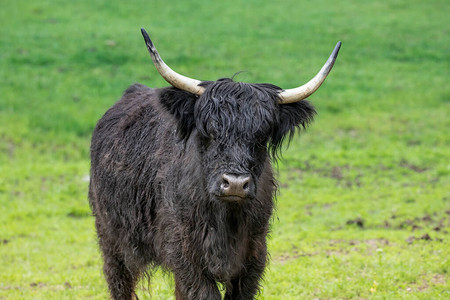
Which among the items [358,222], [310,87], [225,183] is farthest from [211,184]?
[358,222]

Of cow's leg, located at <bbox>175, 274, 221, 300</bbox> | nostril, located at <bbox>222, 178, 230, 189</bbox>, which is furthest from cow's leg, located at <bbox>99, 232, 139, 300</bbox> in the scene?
nostril, located at <bbox>222, 178, 230, 189</bbox>

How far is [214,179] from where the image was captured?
4.64 meters

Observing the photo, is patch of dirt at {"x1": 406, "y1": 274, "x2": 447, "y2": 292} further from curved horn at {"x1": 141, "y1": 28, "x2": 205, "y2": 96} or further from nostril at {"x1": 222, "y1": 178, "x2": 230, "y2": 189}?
curved horn at {"x1": 141, "y1": 28, "x2": 205, "y2": 96}

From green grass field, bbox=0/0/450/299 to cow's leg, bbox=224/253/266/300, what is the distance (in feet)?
2.87

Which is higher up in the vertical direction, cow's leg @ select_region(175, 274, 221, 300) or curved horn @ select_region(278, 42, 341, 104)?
curved horn @ select_region(278, 42, 341, 104)

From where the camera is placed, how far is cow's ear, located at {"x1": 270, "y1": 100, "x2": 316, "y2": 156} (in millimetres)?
5086

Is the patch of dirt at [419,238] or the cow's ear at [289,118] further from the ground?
the cow's ear at [289,118]

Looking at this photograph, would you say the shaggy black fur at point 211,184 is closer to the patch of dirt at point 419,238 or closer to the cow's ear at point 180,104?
the cow's ear at point 180,104

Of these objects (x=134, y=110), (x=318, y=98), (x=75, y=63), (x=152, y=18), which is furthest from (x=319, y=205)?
(x=152, y=18)

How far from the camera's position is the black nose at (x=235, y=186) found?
443 cm

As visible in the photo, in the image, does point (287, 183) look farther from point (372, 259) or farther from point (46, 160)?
point (46, 160)

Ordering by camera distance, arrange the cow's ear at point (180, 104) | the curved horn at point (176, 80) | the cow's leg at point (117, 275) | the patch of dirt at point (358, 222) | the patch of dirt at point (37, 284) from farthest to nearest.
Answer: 1. the patch of dirt at point (358, 222)
2. the patch of dirt at point (37, 284)
3. the cow's leg at point (117, 275)
4. the cow's ear at point (180, 104)
5. the curved horn at point (176, 80)

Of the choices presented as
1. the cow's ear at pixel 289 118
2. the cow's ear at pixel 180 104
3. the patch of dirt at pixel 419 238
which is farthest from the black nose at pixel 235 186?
the patch of dirt at pixel 419 238

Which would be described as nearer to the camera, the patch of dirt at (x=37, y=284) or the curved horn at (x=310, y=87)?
the curved horn at (x=310, y=87)
